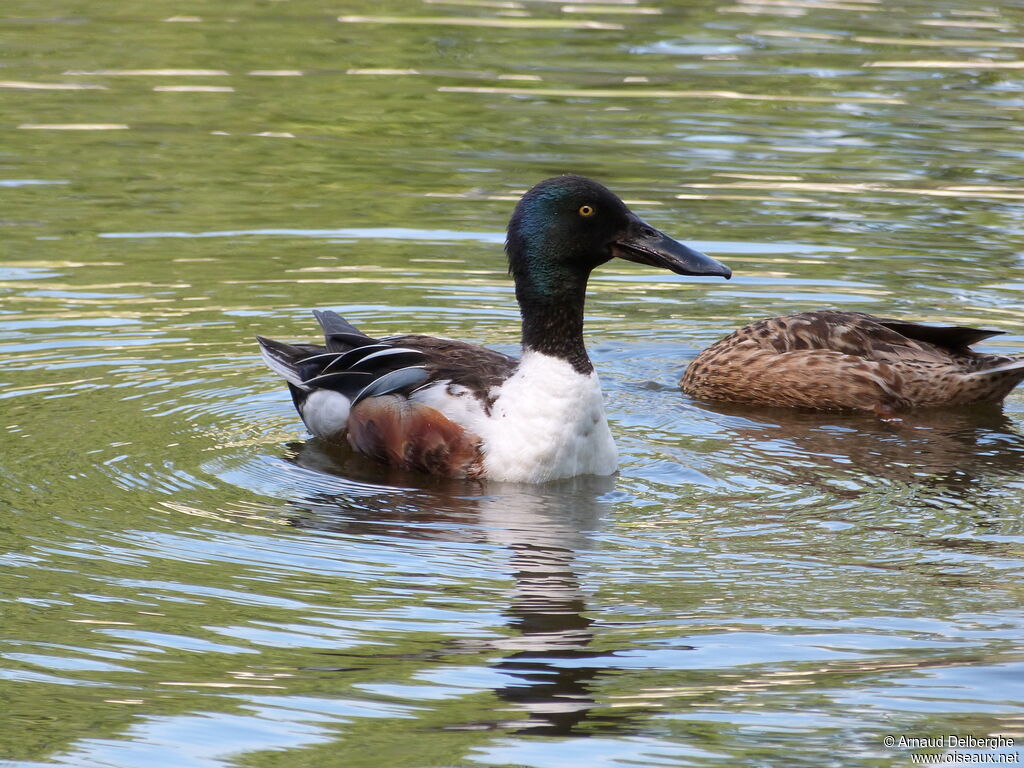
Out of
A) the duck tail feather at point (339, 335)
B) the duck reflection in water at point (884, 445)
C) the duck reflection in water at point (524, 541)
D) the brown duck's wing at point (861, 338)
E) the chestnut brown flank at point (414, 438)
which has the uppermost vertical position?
the duck tail feather at point (339, 335)

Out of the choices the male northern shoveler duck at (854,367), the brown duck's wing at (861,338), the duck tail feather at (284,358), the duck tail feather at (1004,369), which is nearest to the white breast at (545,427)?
the duck tail feather at (284,358)

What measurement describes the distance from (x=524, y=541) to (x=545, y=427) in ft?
3.48

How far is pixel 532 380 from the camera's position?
29.0ft

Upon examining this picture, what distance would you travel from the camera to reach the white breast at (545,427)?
8.75m

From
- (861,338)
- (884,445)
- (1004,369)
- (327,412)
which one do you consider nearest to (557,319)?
(327,412)

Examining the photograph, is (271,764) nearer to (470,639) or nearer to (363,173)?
(470,639)

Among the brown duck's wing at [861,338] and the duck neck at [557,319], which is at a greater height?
the duck neck at [557,319]

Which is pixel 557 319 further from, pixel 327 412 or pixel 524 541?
pixel 524 541

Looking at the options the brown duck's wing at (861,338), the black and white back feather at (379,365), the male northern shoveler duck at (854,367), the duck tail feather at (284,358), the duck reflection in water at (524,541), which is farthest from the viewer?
the brown duck's wing at (861,338)

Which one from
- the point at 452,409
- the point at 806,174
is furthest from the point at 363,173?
the point at 452,409

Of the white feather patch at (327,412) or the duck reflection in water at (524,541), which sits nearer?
the duck reflection in water at (524,541)

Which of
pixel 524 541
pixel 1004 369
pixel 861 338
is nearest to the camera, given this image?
pixel 524 541

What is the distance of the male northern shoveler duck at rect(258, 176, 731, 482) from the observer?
28.8ft

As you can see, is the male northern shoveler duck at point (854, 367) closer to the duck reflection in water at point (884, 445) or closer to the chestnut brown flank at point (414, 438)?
the duck reflection in water at point (884, 445)
